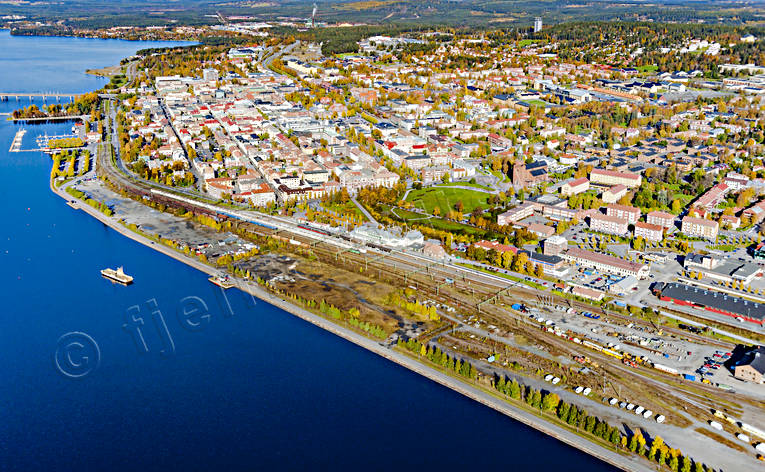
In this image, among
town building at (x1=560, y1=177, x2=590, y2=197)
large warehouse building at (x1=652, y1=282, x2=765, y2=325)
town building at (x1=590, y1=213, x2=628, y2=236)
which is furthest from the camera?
town building at (x1=560, y1=177, x2=590, y2=197)

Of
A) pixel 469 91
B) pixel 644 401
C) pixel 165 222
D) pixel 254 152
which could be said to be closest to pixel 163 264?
pixel 165 222

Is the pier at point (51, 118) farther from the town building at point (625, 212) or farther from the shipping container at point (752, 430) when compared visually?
the shipping container at point (752, 430)

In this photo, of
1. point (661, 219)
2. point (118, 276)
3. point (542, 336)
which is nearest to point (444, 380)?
point (542, 336)

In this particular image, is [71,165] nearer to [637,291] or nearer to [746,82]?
[637,291]

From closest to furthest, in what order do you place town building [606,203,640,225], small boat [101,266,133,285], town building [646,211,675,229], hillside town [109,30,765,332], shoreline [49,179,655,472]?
1. shoreline [49,179,655,472]
2. small boat [101,266,133,285]
3. hillside town [109,30,765,332]
4. town building [646,211,675,229]
5. town building [606,203,640,225]

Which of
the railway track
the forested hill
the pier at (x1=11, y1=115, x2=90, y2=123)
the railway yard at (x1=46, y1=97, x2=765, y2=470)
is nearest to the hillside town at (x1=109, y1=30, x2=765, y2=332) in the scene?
the railway track

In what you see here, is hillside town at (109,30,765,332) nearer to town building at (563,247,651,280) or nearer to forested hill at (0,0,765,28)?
town building at (563,247,651,280)

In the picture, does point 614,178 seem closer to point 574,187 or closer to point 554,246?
point 574,187

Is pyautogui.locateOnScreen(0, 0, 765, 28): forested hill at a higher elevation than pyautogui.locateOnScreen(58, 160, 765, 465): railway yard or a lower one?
higher
